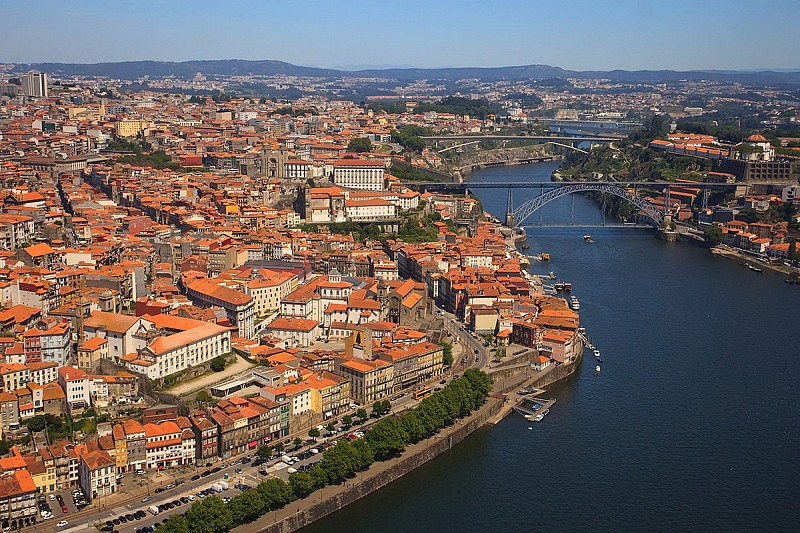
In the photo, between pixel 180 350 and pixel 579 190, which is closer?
pixel 180 350

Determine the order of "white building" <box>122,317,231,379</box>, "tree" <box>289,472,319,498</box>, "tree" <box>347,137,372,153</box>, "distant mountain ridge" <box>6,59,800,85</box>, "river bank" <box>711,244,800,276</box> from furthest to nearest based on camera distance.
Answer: "distant mountain ridge" <box>6,59,800,85</box> < "tree" <box>347,137,372,153</box> < "river bank" <box>711,244,800,276</box> < "white building" <box>122,317,231,379</box> < "tree" <box>289,472,319,498</box>

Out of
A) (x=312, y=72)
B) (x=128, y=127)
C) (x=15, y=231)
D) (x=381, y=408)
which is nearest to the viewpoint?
(x=381, y=408)

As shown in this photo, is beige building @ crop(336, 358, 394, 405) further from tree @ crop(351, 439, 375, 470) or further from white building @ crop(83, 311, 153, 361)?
white building @ crop(83, 311, 153, 361)

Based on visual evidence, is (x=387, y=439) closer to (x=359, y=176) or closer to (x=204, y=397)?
(x=204, y=397)

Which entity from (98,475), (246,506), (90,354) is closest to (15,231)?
(90,354)

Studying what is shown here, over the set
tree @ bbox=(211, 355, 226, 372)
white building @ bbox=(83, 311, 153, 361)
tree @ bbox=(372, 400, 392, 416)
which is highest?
white building @ bbox=(83, 311, 153, 361)

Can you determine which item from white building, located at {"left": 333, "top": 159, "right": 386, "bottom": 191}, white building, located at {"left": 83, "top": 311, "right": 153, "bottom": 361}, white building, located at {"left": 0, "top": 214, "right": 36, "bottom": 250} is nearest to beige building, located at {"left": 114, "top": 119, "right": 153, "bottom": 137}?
white building, located at {"left": 333, "top": 159, "right": 386, "bottom": 191}

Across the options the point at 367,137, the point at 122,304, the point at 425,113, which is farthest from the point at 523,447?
the point at 425,113
